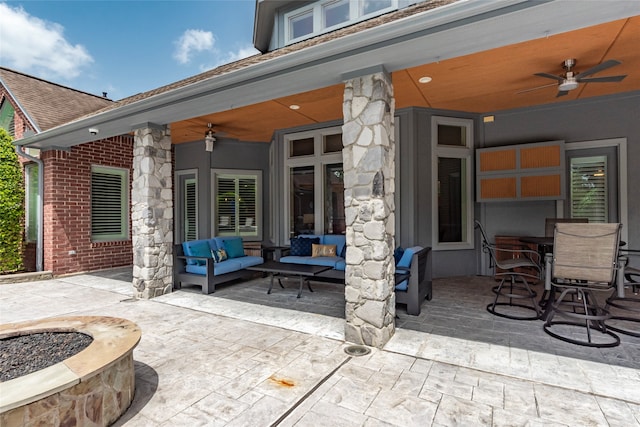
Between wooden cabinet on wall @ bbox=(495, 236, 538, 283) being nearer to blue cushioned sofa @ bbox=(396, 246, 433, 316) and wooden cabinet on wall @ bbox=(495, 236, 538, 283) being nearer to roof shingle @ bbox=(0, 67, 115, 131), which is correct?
blue cushioned sofa @ bbox=(396, 246, 433, 316)

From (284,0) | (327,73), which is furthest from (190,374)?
(284,0)

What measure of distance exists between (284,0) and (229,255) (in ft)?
18.7

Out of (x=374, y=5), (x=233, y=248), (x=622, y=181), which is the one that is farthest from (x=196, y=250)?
(x=622, y=181)

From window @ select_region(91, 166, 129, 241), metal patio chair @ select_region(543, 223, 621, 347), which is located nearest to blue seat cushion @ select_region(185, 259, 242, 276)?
window @ select_region(91, 166, 129, 241)

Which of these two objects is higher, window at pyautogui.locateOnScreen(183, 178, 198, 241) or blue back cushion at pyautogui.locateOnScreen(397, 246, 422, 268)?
window at pyautogui.locateOnScreen(183, 178, 198, 241)

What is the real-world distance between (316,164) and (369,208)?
3.85 meters

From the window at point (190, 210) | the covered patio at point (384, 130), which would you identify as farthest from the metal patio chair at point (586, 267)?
the window at point (190, 210)

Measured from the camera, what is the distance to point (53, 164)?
673 cm

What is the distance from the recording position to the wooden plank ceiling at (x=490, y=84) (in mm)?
3357

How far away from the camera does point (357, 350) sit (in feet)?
10.1

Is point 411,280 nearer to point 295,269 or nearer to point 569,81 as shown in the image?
point 295,269

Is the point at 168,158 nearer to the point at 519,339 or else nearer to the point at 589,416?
the point at 519,339

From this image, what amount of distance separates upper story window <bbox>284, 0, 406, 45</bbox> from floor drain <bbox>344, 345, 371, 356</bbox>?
6.09m

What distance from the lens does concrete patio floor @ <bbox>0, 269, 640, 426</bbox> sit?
82.4 inches
